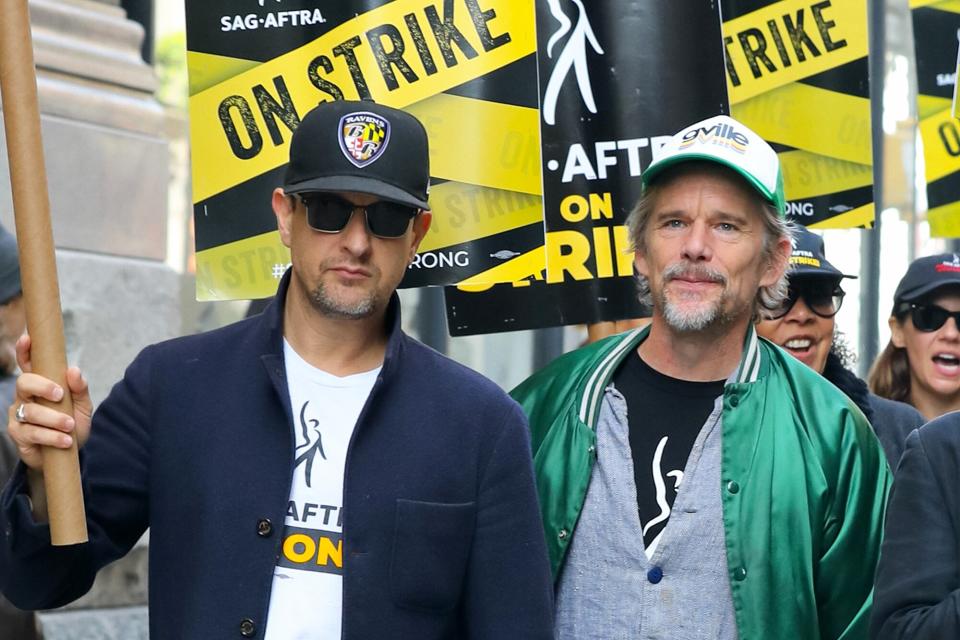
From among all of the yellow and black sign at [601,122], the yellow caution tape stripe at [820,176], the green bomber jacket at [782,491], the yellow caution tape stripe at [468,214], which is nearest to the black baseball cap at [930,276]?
the yellow caution tape stripe at [820,176]

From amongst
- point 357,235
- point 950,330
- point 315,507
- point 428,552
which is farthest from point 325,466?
point 950,330

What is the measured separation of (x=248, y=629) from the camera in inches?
130

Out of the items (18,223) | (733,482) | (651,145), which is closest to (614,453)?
(733,482)

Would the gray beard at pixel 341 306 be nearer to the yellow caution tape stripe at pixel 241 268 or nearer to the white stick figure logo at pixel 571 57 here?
the yellow caution tape stripe at pixel 241 268

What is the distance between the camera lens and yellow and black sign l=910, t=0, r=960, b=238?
6801mm

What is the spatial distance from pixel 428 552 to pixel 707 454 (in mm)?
825

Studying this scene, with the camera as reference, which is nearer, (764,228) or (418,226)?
(418,226)

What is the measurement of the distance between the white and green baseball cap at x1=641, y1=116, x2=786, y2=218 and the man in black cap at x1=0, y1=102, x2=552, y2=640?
2.54 ft

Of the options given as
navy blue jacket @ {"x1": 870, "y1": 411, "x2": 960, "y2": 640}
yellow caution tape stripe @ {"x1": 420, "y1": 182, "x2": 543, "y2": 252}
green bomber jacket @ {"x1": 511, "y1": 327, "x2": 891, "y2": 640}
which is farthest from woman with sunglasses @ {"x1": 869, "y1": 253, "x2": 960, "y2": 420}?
navy blue jacket @ {"x1": 870, "y1": 411, "x2": 960, "y2": 640}

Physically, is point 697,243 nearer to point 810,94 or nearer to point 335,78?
point 335,78

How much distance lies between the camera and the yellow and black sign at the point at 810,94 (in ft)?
18.7

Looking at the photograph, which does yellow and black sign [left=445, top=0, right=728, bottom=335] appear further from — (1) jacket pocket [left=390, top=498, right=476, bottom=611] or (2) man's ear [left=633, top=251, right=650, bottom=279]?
(1) jacket pocket [left=390, top=498, right=476, bottom=611]

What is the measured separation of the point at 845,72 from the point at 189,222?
19.1 ft

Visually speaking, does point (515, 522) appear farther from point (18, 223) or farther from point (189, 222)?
point (189, 222)
